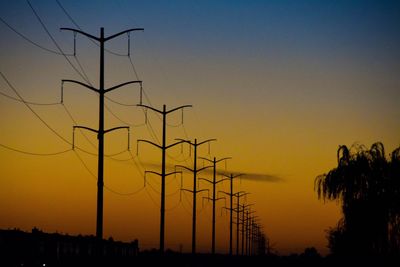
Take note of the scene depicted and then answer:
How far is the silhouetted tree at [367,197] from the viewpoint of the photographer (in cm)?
4453

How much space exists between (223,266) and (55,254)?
25.7 metres

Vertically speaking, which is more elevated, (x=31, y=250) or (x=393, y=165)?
(x=393, y=165)

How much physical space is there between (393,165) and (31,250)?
100 feet

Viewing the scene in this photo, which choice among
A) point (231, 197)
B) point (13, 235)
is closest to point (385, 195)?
point (13, 235)

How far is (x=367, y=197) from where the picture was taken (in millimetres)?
46625

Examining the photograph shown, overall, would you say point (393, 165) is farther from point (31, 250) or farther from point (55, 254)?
point (55, 254)

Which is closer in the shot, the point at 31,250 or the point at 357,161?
the point at 357,161

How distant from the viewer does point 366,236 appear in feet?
153

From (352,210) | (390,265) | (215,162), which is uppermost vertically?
(215,162)

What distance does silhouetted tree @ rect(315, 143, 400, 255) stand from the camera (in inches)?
1753

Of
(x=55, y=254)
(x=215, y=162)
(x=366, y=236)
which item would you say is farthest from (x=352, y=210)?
(x=215, y=162)

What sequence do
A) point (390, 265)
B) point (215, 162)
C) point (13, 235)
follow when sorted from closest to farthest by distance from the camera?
point (390, 265) < point (13, 235) < point (215, 162)

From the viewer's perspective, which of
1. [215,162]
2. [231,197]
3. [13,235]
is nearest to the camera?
[13,235]

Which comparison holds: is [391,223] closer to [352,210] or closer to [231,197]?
[352,210]
